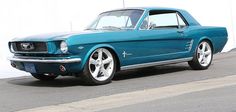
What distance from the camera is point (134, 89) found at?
8.88 m

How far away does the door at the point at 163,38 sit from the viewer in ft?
33.1

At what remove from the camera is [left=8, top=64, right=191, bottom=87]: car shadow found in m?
9.77

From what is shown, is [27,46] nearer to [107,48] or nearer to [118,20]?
[107,48]

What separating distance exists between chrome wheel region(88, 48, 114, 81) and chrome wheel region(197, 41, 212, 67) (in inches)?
101

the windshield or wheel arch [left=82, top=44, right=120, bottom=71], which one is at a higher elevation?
the windshield

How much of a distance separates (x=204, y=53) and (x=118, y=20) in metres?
2.24

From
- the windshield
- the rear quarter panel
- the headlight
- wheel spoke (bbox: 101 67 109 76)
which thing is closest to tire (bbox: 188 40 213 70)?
the rear quarter panel

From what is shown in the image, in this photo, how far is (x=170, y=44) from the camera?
10.6m

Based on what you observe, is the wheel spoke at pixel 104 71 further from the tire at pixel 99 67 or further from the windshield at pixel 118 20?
the windshield at pixel 118 20

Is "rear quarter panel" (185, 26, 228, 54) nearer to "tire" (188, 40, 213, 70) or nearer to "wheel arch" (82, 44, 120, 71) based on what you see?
"tire" (188, 40, 213, 70)

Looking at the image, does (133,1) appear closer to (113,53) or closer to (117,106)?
(113,53)

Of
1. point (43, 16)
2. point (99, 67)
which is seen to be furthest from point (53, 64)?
point (43, 16)

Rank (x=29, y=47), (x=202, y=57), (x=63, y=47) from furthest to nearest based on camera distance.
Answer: (x=202, y=57) → (x=29, y=47) → (x=63, y=47)

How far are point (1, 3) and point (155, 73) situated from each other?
359cm
